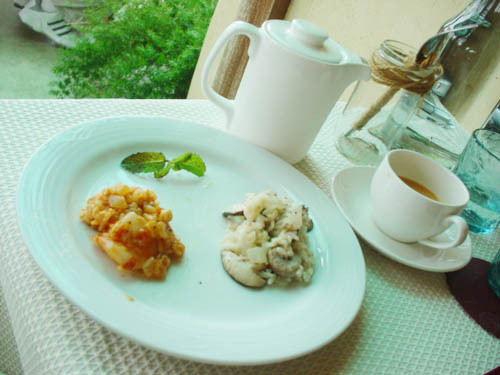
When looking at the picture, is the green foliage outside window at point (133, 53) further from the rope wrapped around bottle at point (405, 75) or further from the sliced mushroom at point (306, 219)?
the sliced mushroom at point (306, 219)

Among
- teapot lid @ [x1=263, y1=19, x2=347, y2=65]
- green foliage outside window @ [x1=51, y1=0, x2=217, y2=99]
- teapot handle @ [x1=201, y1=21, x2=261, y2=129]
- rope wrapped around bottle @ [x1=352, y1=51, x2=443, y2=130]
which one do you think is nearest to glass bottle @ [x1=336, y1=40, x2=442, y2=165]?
rope wrapped around bottle @ [x1=352, y1=51, x2=443, y2=130]

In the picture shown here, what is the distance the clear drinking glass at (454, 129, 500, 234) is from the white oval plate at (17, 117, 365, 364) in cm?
33

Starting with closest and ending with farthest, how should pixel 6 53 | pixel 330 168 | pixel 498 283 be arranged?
pixel 498 283 < pixel 330 168 < pixel 6 53

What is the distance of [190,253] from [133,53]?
6.83 feet

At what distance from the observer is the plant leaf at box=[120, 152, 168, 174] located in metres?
→ 0.70

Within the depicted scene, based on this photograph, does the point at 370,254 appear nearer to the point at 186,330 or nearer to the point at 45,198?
the point at 186,330

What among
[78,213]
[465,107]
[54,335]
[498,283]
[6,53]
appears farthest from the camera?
[6,53]

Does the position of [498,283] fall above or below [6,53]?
above

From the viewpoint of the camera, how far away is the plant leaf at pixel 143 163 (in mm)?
696

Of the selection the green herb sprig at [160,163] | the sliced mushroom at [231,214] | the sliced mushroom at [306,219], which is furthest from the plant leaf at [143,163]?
the sliced mushroom at [306,219]

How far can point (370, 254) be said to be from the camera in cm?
75

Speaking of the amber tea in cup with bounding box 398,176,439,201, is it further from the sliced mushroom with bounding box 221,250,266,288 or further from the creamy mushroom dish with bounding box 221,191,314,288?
the sliced mushroom with bounding box 221,250,266,288

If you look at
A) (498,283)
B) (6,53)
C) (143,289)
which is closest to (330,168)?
(498,283)

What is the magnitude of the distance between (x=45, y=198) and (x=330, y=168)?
0.59m
